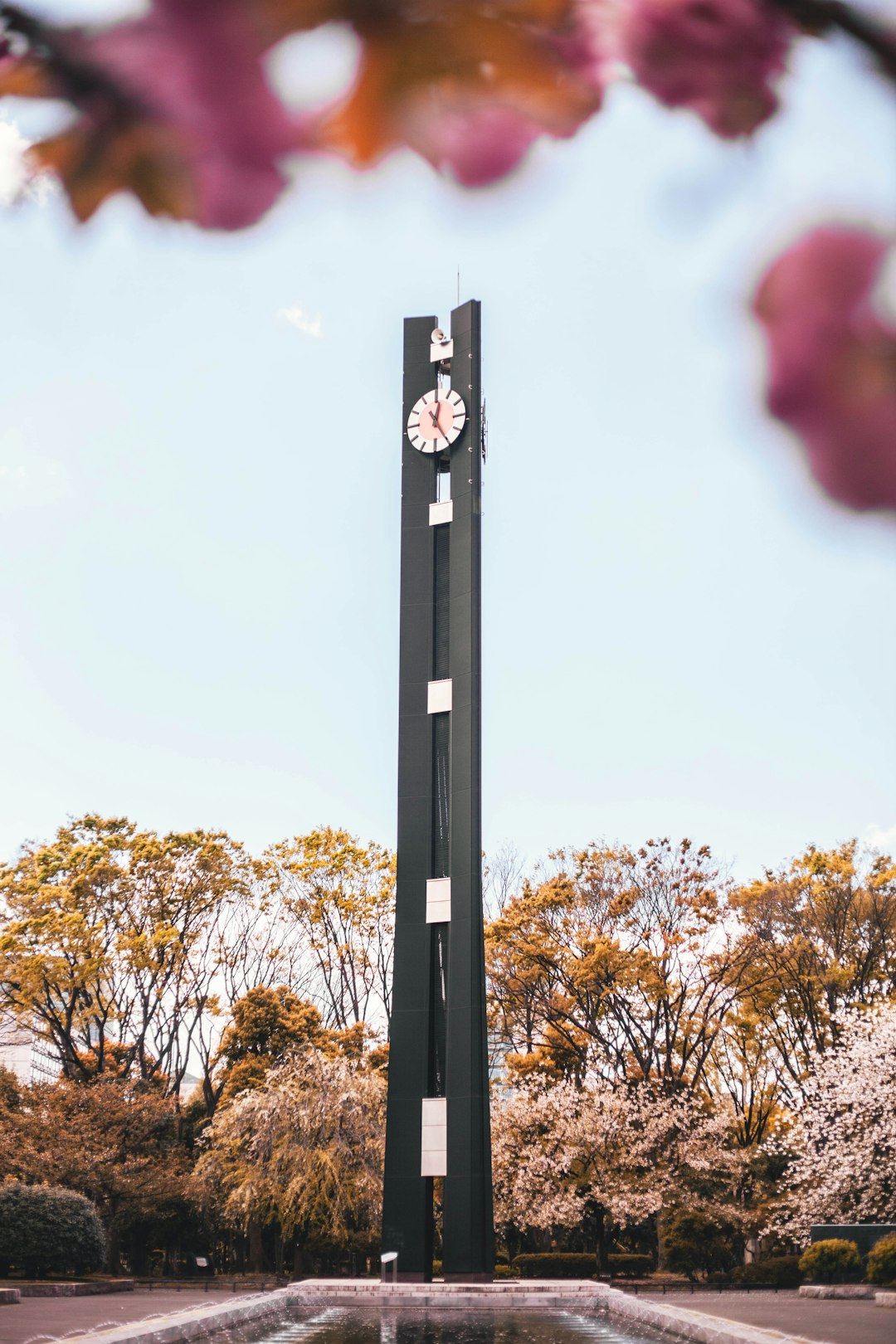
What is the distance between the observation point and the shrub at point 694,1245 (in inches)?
874

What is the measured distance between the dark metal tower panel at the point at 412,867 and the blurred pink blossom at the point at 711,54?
57.4ft

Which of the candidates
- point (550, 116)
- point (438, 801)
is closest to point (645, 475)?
point (550, 116)

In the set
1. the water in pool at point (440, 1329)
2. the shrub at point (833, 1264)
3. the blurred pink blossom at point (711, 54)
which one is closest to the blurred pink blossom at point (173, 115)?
the blurred pink blossom at point (711, 54)

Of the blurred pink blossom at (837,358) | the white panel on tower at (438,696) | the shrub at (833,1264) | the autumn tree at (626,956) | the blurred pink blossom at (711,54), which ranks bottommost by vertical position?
the shrub at (833,1264)

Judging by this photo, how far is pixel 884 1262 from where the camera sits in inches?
632

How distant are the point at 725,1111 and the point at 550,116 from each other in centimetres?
2604

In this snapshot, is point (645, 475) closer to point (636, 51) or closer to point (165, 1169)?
point (636, 51)

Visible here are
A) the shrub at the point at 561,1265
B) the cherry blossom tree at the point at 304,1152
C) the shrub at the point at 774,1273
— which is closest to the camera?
the shrub at the point at 774,1273

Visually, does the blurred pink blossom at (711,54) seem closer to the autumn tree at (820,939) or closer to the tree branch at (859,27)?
the tree branch at (859,27)

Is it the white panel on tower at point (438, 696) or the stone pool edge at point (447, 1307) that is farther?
the white panel on tower at point (438, 696)

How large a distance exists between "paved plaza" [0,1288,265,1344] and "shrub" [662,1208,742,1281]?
8.77m

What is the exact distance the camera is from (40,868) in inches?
965

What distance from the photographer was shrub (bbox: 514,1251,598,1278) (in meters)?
23.3

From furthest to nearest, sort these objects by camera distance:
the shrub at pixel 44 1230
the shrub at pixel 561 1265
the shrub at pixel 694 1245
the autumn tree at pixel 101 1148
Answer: the shrub at pixel 561 1265 → the shrub at pixel 694 1245 → the autumn tree at pixel 101 1148 → the shrub at pixel 44 1230
